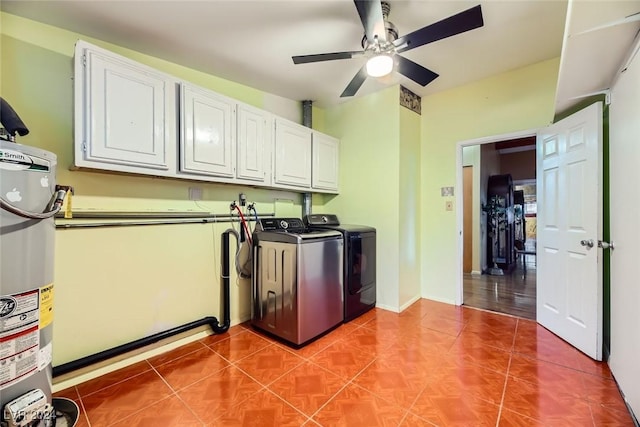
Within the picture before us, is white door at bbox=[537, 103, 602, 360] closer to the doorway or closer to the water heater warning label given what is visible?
the doorway

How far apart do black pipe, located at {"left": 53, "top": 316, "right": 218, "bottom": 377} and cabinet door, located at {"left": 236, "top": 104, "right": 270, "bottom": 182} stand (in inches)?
57.4

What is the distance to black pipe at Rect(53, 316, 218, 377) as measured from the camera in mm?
1826

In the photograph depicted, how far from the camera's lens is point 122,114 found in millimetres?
1859

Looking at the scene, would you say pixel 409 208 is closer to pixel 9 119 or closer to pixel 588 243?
pixel 588 243

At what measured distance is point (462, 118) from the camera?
11.0 feet

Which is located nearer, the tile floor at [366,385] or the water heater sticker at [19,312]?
the water heater sticker at [19,312]

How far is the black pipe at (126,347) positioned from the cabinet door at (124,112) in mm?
1411

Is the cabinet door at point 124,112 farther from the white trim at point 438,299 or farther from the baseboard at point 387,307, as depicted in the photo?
the white trim at point 438,299

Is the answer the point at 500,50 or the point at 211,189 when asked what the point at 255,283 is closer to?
the point at 211,189

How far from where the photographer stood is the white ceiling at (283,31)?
73.9 inches

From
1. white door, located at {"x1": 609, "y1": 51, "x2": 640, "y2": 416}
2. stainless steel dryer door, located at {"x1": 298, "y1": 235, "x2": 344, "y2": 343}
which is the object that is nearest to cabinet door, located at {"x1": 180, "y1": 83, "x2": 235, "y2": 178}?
stainless steel dryer door, located at {"x1": 298, "y1": 235, "x2": 344, "y2": 343}

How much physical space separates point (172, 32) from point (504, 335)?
400cm

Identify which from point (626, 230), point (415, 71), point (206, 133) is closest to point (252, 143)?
point (206, 133)

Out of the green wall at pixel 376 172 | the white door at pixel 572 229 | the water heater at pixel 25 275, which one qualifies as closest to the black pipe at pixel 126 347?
the water heater at pixel 25 275
